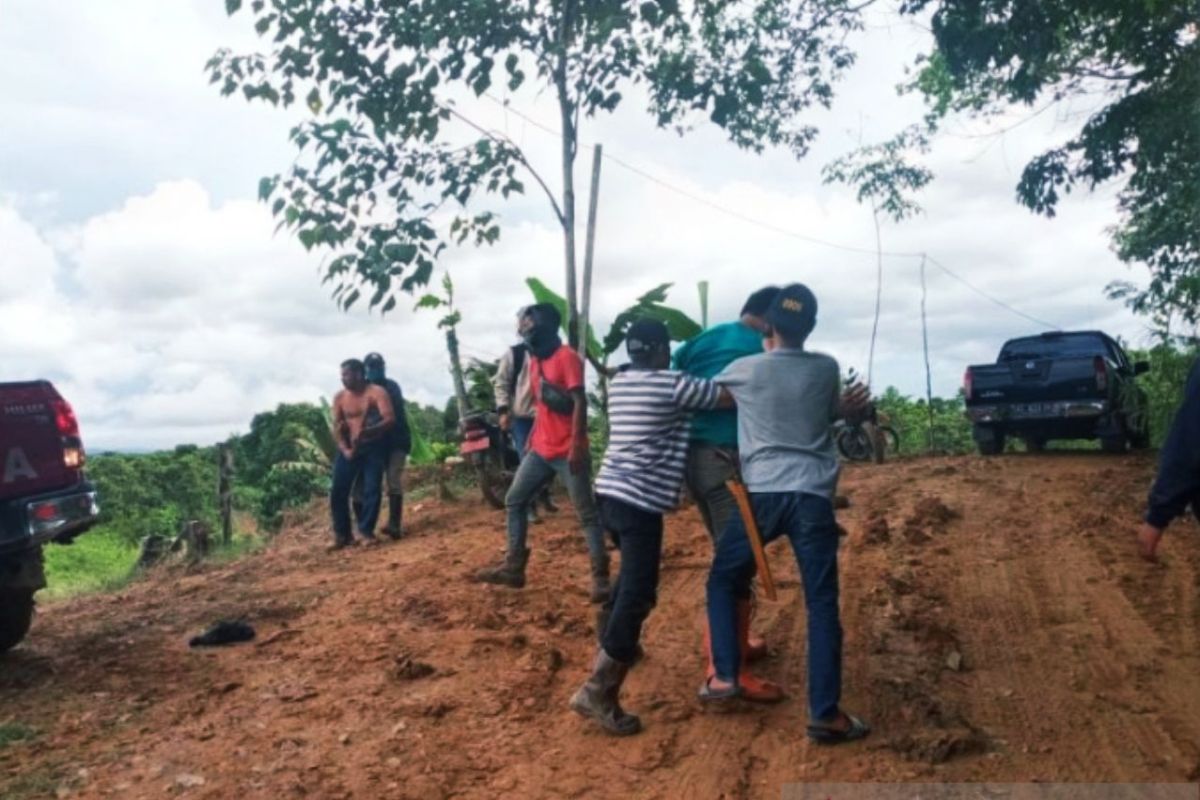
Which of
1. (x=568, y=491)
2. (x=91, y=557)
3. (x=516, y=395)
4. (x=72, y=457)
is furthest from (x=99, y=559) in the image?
(x=568, y=491)

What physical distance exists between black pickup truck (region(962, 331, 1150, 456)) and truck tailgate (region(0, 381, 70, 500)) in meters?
12.8

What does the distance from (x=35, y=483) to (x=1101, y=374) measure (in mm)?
13399

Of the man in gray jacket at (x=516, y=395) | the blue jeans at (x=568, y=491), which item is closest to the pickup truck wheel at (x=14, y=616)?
the blue jeans at (x=568, y=491)

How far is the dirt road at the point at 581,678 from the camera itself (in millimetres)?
4762

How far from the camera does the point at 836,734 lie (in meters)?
4.78

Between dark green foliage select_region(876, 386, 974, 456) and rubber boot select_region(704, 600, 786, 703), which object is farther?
dark green foliage select_region(876, 386, 974, 456)

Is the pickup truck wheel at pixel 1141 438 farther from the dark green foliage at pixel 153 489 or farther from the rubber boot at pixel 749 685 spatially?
the dark green foliage at pixel 153 489

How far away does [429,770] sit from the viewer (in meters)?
4.94

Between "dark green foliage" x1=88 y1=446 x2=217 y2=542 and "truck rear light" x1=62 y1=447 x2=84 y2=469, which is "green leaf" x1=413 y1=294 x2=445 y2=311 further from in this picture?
"dark green foliage" x1=88 y1=446 x2=217 y2=542

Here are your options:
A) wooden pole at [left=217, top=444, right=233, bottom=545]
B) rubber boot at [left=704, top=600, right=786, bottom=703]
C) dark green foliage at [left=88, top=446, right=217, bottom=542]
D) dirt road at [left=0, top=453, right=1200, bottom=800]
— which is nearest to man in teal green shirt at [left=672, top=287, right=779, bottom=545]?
rubber boot at [left=704, top=600, right=786, bottom=703]

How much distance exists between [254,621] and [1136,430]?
12865 millimetres

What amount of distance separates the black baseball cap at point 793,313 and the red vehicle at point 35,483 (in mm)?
4211

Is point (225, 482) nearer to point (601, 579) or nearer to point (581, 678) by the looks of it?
point (601, 579)

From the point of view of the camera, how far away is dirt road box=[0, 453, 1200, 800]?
4.76m
